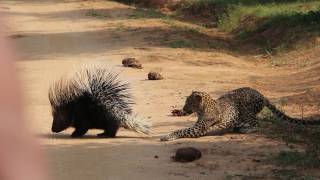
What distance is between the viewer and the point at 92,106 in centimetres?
762

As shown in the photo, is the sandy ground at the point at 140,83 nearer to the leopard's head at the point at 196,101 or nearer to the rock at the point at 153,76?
the rock at the point at 153,76

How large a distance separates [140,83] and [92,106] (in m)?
3.57

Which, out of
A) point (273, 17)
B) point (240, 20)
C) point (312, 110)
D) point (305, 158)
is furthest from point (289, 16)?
point (305, 158)

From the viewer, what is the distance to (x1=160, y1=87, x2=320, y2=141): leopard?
24.4ft

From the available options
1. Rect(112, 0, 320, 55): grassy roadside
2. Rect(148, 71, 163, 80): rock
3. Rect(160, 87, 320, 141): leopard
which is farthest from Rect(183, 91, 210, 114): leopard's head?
Rect(112, 0, 320, 55): grassy roadside

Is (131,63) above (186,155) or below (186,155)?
above

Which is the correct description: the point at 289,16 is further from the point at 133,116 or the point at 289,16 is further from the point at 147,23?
the point at 133,116

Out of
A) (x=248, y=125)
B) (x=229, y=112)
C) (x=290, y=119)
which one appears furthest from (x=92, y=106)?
(x=290, y=119)

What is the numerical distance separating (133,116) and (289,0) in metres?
13.2

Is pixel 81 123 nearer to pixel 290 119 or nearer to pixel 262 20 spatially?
pixel 290 119

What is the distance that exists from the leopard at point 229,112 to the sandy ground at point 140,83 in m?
0.19

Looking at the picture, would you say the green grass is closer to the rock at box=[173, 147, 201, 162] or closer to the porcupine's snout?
the porcupine's snout

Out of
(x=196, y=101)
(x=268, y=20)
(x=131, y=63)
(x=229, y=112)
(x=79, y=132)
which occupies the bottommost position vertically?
(x=79, y=132)

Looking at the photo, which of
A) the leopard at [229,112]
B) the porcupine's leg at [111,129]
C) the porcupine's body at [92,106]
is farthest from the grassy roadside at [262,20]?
the porcupine's leg at [111,129]
